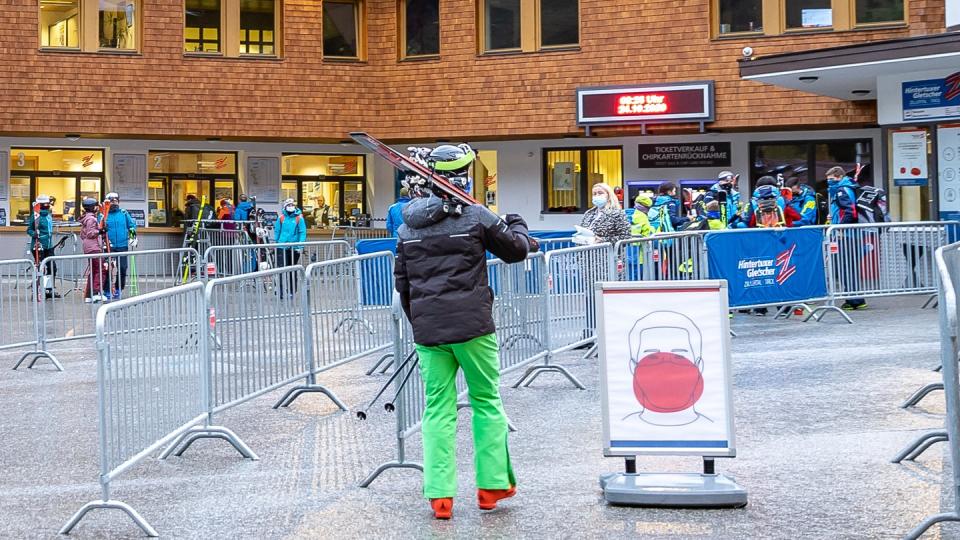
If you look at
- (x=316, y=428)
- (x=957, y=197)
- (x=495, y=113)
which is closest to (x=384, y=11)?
(x=495, y=113)

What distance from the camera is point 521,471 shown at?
26.2ft

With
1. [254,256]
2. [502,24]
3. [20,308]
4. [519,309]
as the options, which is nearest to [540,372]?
[519,309]

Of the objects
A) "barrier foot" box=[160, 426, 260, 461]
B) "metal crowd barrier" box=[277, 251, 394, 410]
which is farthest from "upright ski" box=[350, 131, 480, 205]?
"metal crowd barrier" box=[277, 251, 394, 410]

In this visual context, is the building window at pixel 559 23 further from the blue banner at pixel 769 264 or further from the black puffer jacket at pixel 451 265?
the black puffer jacket at pixel 451 265

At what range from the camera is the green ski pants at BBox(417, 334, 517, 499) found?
269 inches

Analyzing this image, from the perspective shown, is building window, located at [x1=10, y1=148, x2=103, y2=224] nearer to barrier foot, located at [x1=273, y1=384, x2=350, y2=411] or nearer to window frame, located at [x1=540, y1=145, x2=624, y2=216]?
window frame, located at [x1=540, y1=145, x2=624, y2=216]

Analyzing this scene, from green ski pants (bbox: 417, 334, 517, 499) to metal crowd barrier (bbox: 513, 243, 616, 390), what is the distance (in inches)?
172

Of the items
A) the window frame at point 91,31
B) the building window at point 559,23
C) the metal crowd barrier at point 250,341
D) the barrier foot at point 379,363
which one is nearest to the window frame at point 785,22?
the building window at point 559,23

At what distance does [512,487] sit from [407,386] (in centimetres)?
128

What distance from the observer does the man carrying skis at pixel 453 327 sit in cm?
682

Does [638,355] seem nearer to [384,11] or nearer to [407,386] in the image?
[407,386]

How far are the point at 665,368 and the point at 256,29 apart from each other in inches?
969

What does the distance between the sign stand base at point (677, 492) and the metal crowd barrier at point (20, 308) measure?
8.43 meters

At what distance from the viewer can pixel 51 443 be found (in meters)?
9.36
